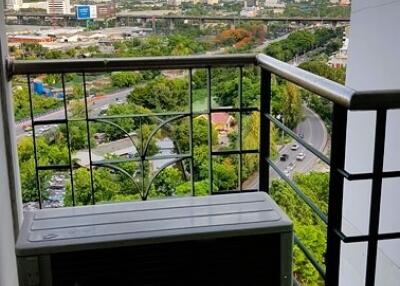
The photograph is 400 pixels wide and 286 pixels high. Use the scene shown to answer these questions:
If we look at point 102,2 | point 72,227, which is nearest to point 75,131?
point 102,2

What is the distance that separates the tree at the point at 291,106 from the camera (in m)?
2.27

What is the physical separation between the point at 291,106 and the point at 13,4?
1.29 m

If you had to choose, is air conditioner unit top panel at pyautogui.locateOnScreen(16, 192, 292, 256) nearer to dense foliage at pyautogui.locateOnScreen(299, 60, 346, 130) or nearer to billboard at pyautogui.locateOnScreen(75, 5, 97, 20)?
dense foliage at pyautogui.locateOnScreen(299, 60, 346, 130)

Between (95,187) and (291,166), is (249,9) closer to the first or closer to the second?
(291,166)

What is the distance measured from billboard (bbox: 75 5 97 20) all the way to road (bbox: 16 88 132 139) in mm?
369

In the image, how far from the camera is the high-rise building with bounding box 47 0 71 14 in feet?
7.47

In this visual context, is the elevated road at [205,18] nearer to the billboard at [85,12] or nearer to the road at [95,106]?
the billboard at [85,12]

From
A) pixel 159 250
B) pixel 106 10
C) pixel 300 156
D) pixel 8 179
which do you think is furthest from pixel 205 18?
pixel 159 250

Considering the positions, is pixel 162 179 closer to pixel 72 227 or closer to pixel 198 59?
pixel 198 59

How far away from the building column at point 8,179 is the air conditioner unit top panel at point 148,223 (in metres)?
0.13

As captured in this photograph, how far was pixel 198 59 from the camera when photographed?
224cm

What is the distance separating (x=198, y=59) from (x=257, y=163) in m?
0.56

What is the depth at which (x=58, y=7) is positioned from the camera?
229cm

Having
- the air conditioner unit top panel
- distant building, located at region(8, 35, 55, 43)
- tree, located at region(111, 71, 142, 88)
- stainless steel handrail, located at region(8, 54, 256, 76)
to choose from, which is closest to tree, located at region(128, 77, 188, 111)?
tree, located at region(111, 71, 142, 88)
